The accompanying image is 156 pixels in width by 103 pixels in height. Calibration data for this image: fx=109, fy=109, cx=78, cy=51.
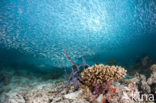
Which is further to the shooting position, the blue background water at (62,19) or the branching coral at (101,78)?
the blue background water at (62,19)

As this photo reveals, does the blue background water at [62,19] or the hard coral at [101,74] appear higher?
the blue background water at [62,19]

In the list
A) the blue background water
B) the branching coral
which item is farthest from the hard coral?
the blue background water

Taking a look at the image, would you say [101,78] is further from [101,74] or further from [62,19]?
[62,19]

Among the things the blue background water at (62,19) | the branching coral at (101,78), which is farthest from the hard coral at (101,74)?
the blue background water at (62,19)

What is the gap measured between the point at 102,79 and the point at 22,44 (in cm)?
1649

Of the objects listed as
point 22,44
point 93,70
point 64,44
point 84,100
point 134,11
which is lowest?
point 84,100

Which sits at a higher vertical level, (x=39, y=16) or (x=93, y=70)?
(x=39, y=16)

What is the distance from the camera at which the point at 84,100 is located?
402cm

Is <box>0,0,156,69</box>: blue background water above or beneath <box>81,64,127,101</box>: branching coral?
above

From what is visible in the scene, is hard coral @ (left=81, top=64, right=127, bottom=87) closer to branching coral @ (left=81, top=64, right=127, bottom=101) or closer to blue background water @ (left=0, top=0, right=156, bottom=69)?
branching coral @ (left=81, top=64, right=127, bottom=101)

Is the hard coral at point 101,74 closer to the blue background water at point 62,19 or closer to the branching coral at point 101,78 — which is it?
the branching coral at point 101,78

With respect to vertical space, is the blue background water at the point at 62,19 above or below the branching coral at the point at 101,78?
above

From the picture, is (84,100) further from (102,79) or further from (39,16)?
(39,16)

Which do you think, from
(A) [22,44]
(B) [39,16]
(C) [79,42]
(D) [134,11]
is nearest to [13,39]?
(A) [22,44]
